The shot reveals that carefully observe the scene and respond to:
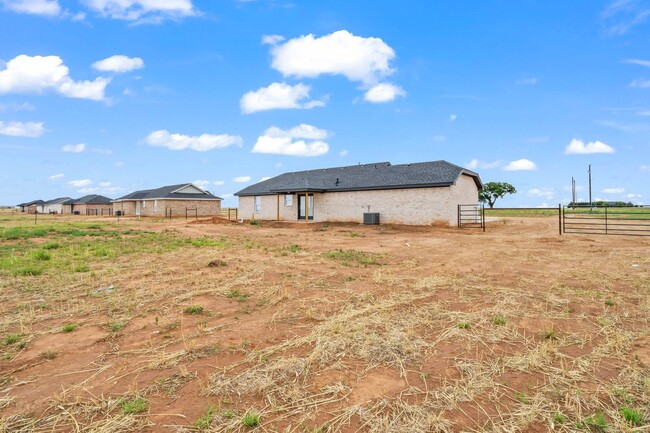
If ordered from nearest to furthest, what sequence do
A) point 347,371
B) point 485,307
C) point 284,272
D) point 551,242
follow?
point 347,371, point 485,307, point 284,272, point 551,242

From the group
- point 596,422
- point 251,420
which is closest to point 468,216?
point 596,422

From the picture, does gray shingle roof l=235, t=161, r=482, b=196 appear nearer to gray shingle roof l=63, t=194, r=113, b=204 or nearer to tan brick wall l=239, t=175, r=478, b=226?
tan brick wall l=239, t=175, r=478, b=226

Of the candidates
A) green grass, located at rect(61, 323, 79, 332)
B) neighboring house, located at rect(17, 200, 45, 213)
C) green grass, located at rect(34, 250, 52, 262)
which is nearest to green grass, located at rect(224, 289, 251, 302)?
green grass, located at rect(61, 323, 79, 332)

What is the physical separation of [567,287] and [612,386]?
4618 mm

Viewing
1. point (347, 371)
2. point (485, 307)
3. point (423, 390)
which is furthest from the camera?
point (485, 307)

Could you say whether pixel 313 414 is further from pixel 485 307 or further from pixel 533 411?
pixel 485 307

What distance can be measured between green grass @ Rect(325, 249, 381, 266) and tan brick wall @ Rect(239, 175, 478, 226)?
1272cm

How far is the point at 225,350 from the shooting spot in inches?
173

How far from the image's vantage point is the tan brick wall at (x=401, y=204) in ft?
76.9

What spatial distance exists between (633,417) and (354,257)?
8.68 m

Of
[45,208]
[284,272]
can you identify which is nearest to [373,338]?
[284,272]

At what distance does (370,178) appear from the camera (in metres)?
28.1

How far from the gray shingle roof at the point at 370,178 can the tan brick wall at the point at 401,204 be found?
1.76 ft

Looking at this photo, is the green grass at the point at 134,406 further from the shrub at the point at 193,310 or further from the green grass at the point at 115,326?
the shrub at the point at 193,310
